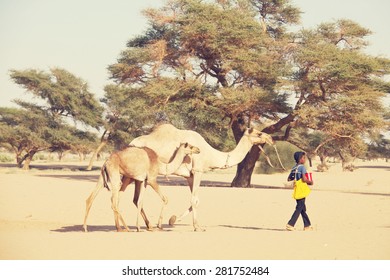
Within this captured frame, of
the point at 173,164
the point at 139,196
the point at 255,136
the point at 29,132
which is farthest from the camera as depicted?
the point at 29,132

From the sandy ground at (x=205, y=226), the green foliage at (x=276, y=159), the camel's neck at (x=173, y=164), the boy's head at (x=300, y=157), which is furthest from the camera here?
the green foliage at (x=276, y=159)

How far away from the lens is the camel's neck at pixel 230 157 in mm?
14312

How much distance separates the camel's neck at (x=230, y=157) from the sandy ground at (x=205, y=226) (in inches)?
51.4

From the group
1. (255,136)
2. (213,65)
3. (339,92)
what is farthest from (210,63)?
(255,136)

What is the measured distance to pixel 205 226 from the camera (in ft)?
48.5

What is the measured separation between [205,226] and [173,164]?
204cm

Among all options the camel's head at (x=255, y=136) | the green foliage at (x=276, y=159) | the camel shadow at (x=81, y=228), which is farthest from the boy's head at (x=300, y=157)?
the green foliage at (x=276, y=159)

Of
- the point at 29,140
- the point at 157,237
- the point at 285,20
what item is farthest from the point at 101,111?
the point at 157,237

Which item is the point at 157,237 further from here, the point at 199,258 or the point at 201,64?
the point at 201,64

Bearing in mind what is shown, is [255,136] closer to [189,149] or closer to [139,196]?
[189,149]

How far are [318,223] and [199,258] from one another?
266 inches

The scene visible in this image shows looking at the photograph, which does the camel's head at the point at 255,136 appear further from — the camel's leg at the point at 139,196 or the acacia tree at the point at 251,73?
the acacia tree at the point at 251,73

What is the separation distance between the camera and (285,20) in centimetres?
3366

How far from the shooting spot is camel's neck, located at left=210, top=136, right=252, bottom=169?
47.0ft
